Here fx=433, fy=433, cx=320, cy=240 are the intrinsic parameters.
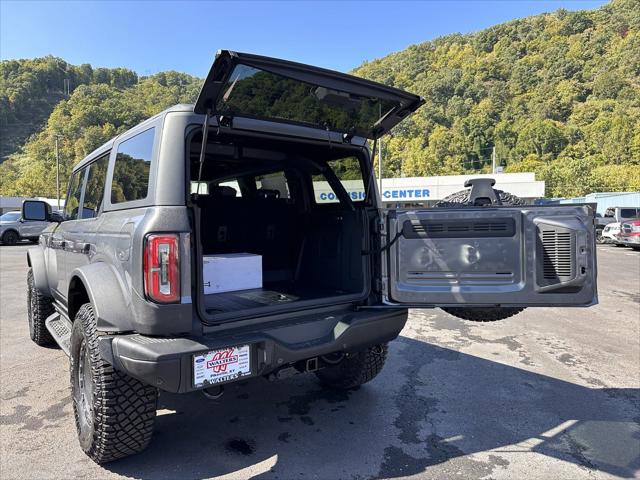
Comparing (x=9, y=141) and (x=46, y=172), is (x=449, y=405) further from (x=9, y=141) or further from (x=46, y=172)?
(x=9, y=141)

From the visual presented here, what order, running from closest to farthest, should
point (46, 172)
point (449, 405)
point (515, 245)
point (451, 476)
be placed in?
point (451, 476) < point (515, 245) < point (449, 405) < point (46, 172)

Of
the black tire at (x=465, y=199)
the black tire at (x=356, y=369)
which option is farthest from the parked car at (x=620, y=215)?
the black tire at (x=356, y=369)

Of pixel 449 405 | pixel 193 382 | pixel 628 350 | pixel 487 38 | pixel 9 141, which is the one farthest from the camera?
pixel 487 38

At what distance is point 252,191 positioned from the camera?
413 centimetres

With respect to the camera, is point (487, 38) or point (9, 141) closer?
point (9, 141)

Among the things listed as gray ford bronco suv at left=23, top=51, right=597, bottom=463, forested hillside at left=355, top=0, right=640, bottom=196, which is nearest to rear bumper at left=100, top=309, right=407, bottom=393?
gray ford bronco suv at left=23, top=51, right=597, bottom=463

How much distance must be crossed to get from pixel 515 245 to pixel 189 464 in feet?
7.82

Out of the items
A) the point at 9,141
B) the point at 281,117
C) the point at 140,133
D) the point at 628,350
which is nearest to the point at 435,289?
the point at 281,117

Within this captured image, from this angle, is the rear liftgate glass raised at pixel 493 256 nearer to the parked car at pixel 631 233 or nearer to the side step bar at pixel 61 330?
the side step bar at pixel 61 330

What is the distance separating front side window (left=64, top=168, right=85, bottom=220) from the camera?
3.96 meters

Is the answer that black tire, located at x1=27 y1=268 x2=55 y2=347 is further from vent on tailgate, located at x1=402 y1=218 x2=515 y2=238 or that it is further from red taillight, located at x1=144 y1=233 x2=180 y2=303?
vent on tailgate, located at x1=402 y1=218 x2=515 y2=238

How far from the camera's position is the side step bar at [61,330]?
329cm

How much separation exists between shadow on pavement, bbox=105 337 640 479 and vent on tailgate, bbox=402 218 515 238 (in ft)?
4.51

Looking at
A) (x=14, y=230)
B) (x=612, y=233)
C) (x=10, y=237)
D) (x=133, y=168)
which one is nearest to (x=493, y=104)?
(x=612, y=233)
